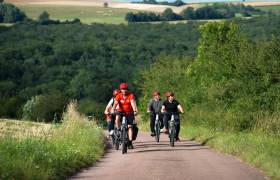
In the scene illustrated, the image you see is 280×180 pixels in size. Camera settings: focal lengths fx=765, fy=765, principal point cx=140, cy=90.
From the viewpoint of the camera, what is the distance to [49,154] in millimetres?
14992

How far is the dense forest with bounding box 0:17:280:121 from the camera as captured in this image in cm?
10362

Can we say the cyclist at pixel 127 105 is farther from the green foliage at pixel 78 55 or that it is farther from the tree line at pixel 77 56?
the green foliage at pixel 78 55

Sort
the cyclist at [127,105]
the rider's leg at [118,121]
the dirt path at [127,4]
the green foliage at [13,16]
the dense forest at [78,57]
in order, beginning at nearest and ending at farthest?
1. the cyclist at [127,105]
2. the rider's leg at [118,121]
3. the dense forest at [78,57]
4. the green foliage at [13,16]
5. the dirt path at [127,4]

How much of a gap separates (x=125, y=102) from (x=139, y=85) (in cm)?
5260

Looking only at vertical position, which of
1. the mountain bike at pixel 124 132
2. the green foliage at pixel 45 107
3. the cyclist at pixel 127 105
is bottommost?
the green foliage at pixel 45 107

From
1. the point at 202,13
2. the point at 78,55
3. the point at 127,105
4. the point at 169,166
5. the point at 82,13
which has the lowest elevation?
the point at 78,55

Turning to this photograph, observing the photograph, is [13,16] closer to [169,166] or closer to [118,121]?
[118,121]

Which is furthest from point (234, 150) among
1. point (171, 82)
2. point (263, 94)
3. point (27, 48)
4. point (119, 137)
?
point (27, 48)

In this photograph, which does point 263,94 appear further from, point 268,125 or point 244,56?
point 268,125

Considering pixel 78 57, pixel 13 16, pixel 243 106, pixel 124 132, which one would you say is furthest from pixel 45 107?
pixel 124 132

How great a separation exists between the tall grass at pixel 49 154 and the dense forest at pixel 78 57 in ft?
209

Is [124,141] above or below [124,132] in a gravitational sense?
below

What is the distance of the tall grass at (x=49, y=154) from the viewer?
12.7 metres

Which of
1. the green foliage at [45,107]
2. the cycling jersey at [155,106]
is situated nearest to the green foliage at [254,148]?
the cycling jersey at [155,106]
